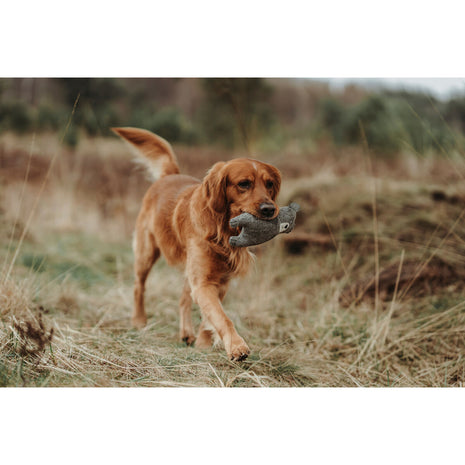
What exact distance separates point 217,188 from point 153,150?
112cm

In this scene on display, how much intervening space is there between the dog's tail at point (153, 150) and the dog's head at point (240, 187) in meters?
0.96

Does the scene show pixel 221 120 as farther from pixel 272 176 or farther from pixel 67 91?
pixel 272 176

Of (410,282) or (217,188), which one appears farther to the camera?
(410,282)

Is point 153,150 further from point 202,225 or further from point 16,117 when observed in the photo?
point 16,117

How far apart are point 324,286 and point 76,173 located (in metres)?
3.53

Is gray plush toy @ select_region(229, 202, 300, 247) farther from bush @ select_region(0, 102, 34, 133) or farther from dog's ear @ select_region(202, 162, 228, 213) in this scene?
bush @ select_region(0, 102, 34, 133)

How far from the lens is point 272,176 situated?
2381 mm

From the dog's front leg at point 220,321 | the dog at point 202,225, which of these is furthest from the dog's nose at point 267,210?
the dog's front leg at point 220,321

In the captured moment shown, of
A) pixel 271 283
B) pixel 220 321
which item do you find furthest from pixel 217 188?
pixel 271 283

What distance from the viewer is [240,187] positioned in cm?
229

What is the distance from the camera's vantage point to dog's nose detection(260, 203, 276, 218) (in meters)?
2.13

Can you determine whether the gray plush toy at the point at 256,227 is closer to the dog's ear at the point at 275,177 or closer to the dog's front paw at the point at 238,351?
the dog's ear at the point at 275,177

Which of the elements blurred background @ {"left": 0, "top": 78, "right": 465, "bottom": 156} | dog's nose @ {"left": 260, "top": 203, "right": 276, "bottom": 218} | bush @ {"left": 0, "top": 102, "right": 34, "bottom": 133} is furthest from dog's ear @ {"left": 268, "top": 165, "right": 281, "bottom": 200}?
bush @ {"left": 0, "top": 102, "right": 34, "bottom": 133}

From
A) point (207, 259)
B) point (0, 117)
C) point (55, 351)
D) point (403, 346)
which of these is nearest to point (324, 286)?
point (403, 346)
